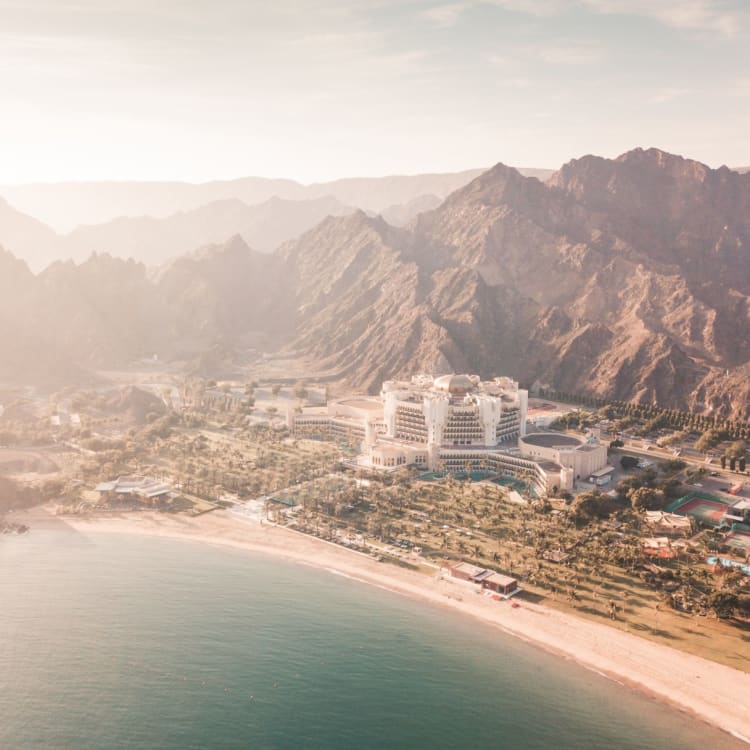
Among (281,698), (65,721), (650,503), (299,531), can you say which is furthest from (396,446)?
(65,721)

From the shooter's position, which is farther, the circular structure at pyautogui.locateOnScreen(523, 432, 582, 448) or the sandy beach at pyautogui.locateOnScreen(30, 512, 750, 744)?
the circular structure at pyautogui.locateOnScreen(523, 432, 582, 448)

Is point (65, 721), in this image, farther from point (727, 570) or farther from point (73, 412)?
point (73, 412)

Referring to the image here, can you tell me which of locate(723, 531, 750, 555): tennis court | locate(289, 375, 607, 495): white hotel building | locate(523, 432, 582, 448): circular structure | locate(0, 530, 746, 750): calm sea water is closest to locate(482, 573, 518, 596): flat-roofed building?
locate(0, 530, 746, 750): calm sea water

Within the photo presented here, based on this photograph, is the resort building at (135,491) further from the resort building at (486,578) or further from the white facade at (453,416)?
the resort building at (486,578)

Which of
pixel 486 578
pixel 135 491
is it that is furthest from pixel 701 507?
pixel 135 491

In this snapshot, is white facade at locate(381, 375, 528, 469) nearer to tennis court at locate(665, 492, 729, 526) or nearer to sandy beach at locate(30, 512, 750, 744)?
tennis court at locate(665, 492, 729, 526)

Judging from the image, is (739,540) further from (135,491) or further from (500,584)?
(135,491)

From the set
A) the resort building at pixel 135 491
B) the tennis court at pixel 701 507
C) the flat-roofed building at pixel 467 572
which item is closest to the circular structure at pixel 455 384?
the tennis court at pixel 701 507
